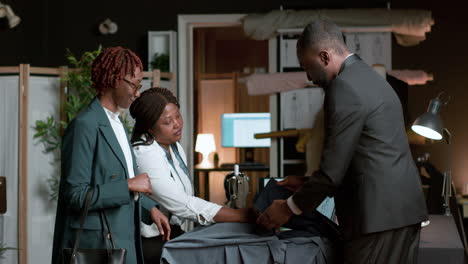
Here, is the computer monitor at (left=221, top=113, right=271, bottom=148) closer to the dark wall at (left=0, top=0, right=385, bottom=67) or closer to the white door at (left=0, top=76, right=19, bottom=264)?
the dark wall at (left=0, top=0, right=385, bottom=67)

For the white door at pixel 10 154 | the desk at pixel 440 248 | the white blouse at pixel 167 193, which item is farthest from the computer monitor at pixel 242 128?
the white blouse at pixel 167 193

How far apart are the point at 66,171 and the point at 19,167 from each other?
3.68 m

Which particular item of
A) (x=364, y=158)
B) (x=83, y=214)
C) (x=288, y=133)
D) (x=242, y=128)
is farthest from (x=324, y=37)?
(x=242, y=128)

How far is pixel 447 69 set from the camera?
638 cm

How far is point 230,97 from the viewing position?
29.0 feet

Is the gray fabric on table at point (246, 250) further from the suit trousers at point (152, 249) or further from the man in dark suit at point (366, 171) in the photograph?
the suit trousers at point (152, 249)

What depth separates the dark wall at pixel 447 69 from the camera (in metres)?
6.31

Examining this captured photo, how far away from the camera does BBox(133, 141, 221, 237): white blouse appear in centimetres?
256

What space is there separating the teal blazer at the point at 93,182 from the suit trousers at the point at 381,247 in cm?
76

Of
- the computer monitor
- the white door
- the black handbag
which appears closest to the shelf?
the white door

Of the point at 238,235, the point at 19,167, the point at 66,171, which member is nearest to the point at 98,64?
the point at 66,171

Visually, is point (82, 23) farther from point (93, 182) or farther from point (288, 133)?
point (93, 182)

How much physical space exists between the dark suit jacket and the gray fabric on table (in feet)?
0.51

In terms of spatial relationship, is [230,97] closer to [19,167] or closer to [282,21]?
[282,21]
